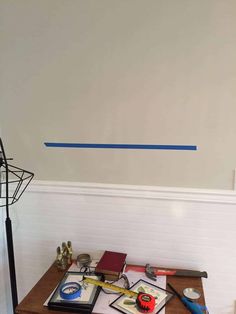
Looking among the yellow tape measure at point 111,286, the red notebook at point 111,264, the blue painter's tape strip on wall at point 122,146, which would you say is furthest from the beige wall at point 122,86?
the yellow tape measure at point 111,286

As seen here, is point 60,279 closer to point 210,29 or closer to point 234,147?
point 234,147

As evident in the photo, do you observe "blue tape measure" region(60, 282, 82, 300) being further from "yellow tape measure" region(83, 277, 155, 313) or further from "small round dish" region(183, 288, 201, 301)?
"small round dish" region(183, 288, 201, 301)

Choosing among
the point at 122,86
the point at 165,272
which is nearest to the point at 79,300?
the point at 165,272

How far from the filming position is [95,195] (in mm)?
1485

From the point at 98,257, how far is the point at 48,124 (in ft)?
2.48

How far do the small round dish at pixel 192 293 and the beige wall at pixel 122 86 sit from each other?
18.3 inches

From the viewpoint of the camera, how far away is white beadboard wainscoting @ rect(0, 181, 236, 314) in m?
1.38

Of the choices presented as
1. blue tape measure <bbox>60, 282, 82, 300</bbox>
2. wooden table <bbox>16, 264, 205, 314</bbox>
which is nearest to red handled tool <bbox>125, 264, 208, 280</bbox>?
wooden table <bbox>16, 264, 205, 314</bbox>

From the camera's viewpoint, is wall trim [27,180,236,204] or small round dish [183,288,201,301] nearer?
small round dish [183,288,201,301]

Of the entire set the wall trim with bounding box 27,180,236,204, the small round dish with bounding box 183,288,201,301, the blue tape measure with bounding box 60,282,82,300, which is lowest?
the small round dish with bounding box 183,288,201,301

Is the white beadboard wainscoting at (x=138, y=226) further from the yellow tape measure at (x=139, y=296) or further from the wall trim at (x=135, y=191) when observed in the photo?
the yellow tape measure at (x=139, y=296)

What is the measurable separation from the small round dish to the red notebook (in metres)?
0.30

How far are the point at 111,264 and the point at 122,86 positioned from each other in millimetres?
843

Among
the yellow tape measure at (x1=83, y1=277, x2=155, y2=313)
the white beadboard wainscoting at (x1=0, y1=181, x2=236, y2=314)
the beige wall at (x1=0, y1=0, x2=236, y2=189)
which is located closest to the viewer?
the yellow tape measure at (x1=83, y1=277, x2=155, y2=313)
